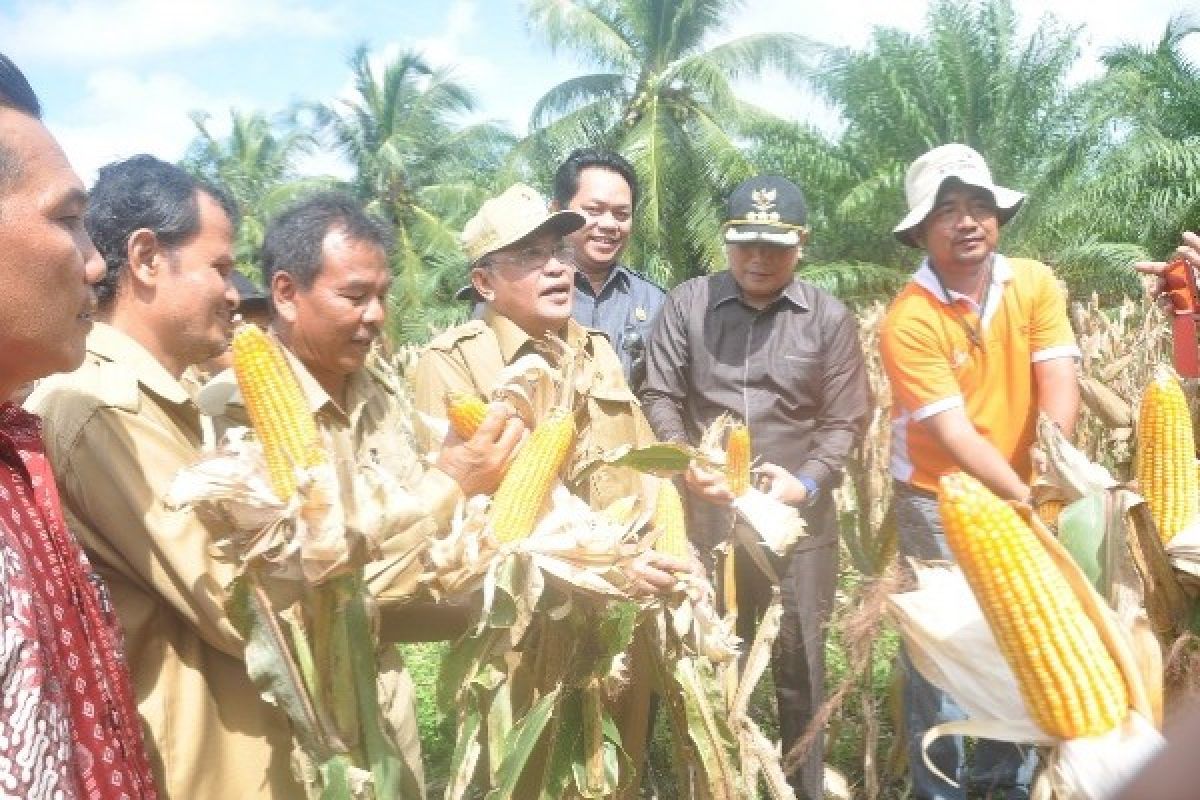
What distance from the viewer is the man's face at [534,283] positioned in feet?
9.12

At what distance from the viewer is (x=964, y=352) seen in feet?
10.6

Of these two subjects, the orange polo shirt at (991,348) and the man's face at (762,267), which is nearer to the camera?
the orange polo shirt at (991,348)

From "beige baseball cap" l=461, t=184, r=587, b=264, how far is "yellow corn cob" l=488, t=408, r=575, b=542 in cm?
79

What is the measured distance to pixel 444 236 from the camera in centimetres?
2623

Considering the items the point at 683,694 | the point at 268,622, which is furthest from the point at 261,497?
the point at 683,694

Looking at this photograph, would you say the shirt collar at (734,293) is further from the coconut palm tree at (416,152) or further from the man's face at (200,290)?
the coconut palm tree at (416,152)

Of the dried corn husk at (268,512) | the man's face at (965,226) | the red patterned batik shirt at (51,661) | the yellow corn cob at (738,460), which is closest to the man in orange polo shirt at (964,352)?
the man's face at (965,226)

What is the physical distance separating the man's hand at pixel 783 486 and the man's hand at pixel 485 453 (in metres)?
1.29

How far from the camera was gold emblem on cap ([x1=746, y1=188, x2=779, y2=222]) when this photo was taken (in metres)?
3.41

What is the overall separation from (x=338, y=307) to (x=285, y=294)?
149 mm

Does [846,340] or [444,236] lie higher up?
[846,340]

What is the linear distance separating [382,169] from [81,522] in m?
29.5

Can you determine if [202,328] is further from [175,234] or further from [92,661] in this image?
[92,661]

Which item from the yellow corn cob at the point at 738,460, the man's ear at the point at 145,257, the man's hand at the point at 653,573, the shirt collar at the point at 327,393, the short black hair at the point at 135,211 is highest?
the short black hair at the point at 135,211
